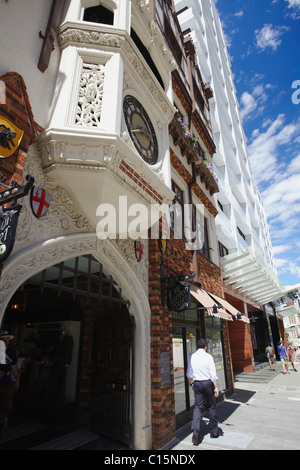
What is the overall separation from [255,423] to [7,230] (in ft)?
23.4

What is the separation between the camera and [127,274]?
17.3 ft

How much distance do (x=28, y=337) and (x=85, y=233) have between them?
5113 millimetres

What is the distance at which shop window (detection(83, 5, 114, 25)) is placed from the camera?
5617 mm

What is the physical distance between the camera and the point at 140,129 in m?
5.14

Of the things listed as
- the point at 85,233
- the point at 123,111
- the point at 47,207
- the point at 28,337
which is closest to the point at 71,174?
the point at 47,207

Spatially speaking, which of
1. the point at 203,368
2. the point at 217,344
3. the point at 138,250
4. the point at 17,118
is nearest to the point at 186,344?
the point at 203,368

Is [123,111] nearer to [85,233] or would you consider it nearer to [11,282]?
[85,233]

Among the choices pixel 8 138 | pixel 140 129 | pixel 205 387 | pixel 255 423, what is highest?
pixel 140 129

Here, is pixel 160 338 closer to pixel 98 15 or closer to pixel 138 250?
pixel 138 250

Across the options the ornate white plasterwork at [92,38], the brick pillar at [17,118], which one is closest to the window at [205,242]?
the ornate white plasterwork at [92,38]

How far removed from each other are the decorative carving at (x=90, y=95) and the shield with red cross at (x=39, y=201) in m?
1.22

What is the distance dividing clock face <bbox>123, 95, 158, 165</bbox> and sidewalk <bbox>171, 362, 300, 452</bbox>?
18.6 ft

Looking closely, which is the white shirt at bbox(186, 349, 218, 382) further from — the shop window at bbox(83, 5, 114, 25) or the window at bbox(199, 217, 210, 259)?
the shop window at bbox(83, 5, 114, 25)

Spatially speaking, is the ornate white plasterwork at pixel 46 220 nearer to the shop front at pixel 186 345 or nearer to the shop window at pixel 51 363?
the shop window at pixel 51 363
